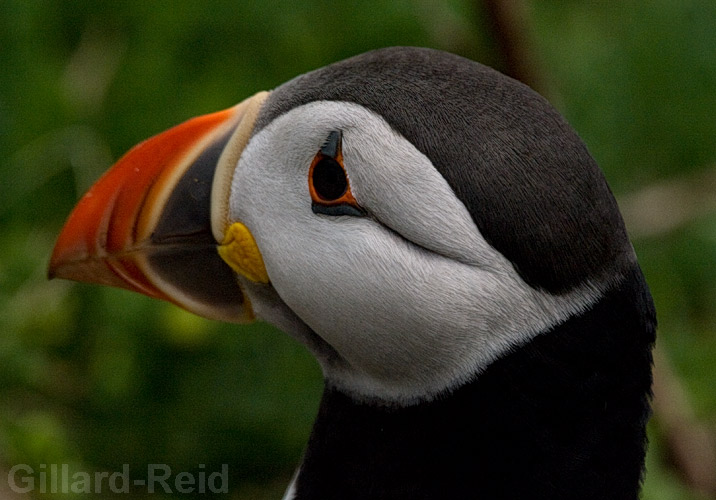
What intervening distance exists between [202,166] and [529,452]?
102 cm

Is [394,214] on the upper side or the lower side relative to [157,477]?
upper

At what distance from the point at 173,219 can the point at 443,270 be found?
758 millimetres

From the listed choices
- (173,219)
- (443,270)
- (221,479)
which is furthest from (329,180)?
(221,479)

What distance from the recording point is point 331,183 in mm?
2137

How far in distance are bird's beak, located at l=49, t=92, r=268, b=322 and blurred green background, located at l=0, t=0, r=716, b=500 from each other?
1163 mm

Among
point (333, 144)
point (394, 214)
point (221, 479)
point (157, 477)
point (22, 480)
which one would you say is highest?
point (333, 144)

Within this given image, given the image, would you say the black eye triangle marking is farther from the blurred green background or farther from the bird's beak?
the blurred green background

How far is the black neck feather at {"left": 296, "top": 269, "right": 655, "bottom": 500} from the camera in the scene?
6.74 feet

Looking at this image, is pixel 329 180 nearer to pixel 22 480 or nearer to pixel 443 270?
pixel 443 270

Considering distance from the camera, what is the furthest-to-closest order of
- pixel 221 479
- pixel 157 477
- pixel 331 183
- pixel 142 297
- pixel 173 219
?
pixel 221 479, pixel 157 477, pixel 142 297, pixel 173 219, pixel 331 183

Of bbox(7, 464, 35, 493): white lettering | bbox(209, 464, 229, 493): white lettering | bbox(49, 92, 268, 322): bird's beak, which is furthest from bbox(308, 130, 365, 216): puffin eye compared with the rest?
bbox(209, 464, 229, 493): white lettering

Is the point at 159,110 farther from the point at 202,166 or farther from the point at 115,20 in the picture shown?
the point at 202,166

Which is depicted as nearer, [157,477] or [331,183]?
[331,183]

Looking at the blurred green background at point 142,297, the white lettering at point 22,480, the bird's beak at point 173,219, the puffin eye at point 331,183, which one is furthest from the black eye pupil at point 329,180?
the white lettering at point 22,480
